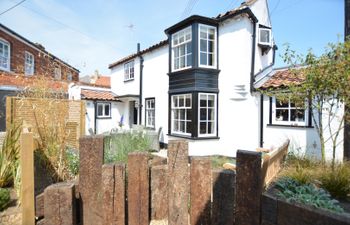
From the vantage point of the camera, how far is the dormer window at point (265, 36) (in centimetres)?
960

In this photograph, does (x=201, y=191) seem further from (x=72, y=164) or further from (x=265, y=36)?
(x=265, y=36)

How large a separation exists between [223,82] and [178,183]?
8.10 meters

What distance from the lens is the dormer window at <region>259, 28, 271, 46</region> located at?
31.5 ft

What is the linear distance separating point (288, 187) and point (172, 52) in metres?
9.56

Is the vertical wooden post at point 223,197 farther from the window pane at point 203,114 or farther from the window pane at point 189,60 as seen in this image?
the window pane at point 189,60

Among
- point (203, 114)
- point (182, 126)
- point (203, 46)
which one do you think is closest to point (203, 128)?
point (203, 114)

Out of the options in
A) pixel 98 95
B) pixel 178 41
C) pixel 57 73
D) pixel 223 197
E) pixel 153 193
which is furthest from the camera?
pixel 98 95

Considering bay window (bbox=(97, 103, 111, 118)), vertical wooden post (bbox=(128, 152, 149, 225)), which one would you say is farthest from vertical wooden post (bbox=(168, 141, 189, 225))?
bay window (bbox=(97, 103, 111, 118))

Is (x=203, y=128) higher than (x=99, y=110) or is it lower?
lower

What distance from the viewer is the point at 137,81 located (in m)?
14.2

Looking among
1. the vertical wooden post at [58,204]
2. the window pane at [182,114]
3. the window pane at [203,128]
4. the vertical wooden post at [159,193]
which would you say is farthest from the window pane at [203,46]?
the vertical wooden post at [58,204]

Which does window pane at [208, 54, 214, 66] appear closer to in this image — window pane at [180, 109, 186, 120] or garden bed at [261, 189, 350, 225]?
window pane at [180, 109, 186, 120]

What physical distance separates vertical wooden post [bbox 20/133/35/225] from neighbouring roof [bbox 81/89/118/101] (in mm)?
13439

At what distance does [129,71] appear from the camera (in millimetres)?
15180
